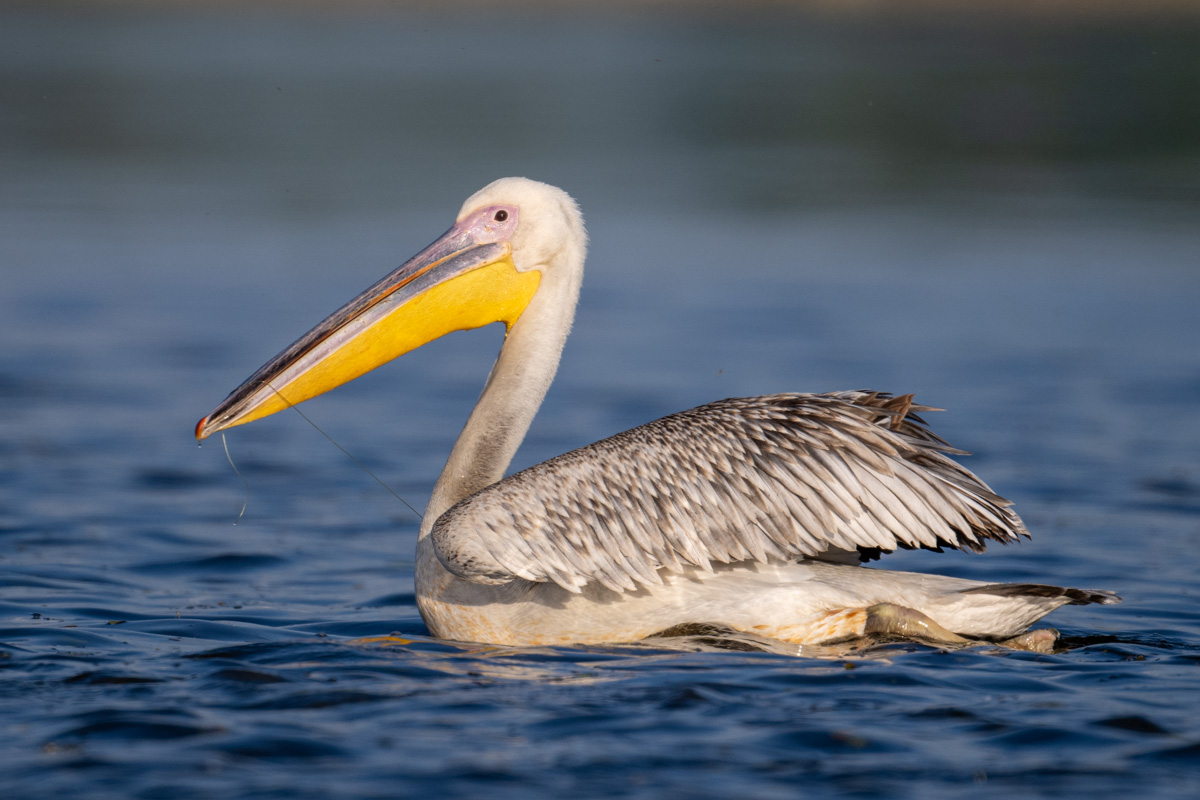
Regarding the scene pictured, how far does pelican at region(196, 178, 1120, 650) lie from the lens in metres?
4.92

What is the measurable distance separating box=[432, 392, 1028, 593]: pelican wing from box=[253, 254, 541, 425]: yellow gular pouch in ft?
2.62

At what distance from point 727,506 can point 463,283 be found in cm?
134

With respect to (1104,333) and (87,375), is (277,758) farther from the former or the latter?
(1104,333)

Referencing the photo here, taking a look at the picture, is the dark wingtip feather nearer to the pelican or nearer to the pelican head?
the pelican

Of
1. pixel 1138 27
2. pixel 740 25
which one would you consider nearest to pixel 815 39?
pixel 740 25

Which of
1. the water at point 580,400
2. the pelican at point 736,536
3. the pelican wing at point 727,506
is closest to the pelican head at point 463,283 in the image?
the pelican at point 736,536

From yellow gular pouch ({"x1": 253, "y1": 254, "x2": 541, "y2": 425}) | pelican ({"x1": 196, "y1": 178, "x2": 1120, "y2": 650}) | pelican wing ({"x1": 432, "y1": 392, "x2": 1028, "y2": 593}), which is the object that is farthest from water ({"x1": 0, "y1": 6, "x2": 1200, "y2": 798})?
yellow gular pouch ({"x1": 253, "y1": 254, "x2": 541, "y2": 425})

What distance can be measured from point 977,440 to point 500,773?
536 centimetres

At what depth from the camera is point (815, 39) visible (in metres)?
38.7

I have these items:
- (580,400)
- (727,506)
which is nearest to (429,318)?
(727,506)

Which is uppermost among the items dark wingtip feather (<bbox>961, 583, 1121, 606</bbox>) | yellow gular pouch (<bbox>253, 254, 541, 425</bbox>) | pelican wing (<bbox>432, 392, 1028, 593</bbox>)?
yellow gular pouch (<bbox>253, 254, 541, 425</bbox>)

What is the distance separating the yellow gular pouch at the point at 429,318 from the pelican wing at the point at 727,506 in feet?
2.62

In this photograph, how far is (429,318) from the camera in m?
5.71

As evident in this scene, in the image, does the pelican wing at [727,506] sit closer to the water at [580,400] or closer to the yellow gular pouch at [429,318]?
the water at [580,400]
